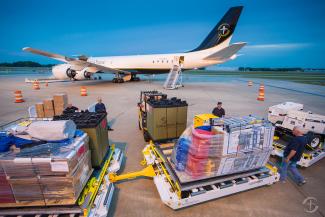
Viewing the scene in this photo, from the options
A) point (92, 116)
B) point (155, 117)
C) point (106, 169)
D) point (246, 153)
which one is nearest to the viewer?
point (246, 153)

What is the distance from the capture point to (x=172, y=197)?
2.95 metres

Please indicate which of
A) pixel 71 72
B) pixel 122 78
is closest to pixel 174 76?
pixel 122 78

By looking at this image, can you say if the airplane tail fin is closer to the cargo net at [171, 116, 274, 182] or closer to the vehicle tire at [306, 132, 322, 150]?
the vehicle tire at [306, 132, 322, 150]

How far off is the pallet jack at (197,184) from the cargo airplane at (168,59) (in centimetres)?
1321

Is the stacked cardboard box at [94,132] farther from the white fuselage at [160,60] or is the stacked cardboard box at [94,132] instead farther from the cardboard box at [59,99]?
the white fuselage at [160,60]

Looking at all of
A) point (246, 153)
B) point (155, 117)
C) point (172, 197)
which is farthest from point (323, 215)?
point (155, 117)

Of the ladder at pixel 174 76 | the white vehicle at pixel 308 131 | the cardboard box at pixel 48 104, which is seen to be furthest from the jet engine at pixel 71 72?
the white vehicle at pixel 308 131

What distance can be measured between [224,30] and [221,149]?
57.6 feet

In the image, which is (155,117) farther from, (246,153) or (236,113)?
(236,113)

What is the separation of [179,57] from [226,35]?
555 centimetres

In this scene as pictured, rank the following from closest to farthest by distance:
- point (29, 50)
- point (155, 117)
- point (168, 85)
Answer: point (155, 117), point (29, 50), point (168, 85)

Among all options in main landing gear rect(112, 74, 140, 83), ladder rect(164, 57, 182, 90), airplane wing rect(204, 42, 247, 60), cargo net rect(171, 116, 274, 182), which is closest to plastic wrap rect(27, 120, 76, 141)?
cargo net rect(171, 116, 274, 182)

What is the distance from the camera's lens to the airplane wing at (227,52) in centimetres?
1427

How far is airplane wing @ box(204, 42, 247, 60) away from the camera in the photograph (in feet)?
46.8
